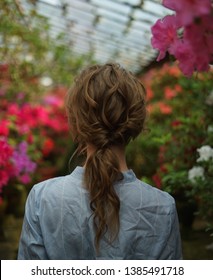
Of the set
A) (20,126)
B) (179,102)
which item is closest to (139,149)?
Answer: (179,102)

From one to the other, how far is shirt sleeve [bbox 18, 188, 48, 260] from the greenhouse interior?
1.09 ft

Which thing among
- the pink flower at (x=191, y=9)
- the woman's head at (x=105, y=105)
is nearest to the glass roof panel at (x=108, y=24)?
the woman's head at (x=105, y=105)

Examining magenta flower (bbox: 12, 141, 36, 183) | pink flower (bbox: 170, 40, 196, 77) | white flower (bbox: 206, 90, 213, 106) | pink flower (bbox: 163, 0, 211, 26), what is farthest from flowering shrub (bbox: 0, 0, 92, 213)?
pink flower (bbox: 163, 0, 211, 26)

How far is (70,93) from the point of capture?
1.82 meters

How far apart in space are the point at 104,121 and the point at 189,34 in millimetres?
535

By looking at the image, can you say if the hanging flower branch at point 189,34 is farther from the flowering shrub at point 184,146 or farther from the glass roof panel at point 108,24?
the glass roof panel at point 108,24

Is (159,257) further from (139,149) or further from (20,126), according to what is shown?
(20,126)

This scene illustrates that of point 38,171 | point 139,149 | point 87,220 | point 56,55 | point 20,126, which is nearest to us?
point 87,220

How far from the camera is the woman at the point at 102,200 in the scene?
68.2 inches

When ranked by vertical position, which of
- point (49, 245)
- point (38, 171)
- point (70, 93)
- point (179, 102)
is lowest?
→ point (38, 171)

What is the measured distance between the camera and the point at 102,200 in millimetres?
1757

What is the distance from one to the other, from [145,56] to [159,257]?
10.6m

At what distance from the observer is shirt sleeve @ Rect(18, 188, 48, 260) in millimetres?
1758

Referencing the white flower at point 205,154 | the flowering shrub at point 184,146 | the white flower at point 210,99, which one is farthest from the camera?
the white flower at point 210,99
